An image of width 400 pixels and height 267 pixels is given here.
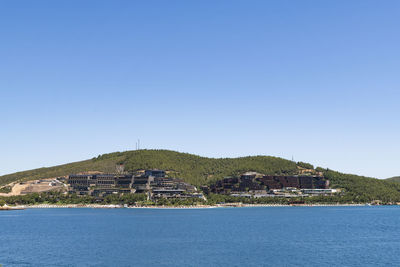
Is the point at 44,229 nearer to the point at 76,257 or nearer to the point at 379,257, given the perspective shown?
the point at 76,257

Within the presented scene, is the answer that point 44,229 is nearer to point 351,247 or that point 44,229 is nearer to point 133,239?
point 133,239

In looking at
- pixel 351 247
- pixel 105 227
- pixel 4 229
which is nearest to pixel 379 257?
pixel 351 247

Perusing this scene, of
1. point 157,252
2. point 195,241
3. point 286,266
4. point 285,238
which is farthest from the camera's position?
point 285,238

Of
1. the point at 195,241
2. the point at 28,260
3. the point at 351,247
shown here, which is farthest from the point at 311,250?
the point at 28,260

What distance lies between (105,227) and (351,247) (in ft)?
291

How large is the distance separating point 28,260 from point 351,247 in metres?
77.7

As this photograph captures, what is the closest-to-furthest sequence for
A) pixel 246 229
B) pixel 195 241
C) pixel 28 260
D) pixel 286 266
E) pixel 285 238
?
pixel 286 266, pixel 28 260, pixel 195 241, pixel 285 238, pixel 246 229

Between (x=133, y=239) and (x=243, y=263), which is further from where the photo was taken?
(x=133, y=239)

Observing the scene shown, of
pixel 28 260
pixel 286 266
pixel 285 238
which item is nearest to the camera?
pixel 286 266

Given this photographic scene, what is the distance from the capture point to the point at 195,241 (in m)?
130

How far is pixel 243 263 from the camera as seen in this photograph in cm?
9781

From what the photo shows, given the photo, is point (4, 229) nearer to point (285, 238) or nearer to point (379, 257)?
point (285, 238)

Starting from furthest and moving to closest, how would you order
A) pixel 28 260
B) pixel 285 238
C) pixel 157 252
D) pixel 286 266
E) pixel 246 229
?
pixel 246 229 < pixel 285 238 < pixel 157 252 < pixel 28 260 < pixel 286 266

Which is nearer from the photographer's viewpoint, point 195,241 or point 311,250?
point 311,250
